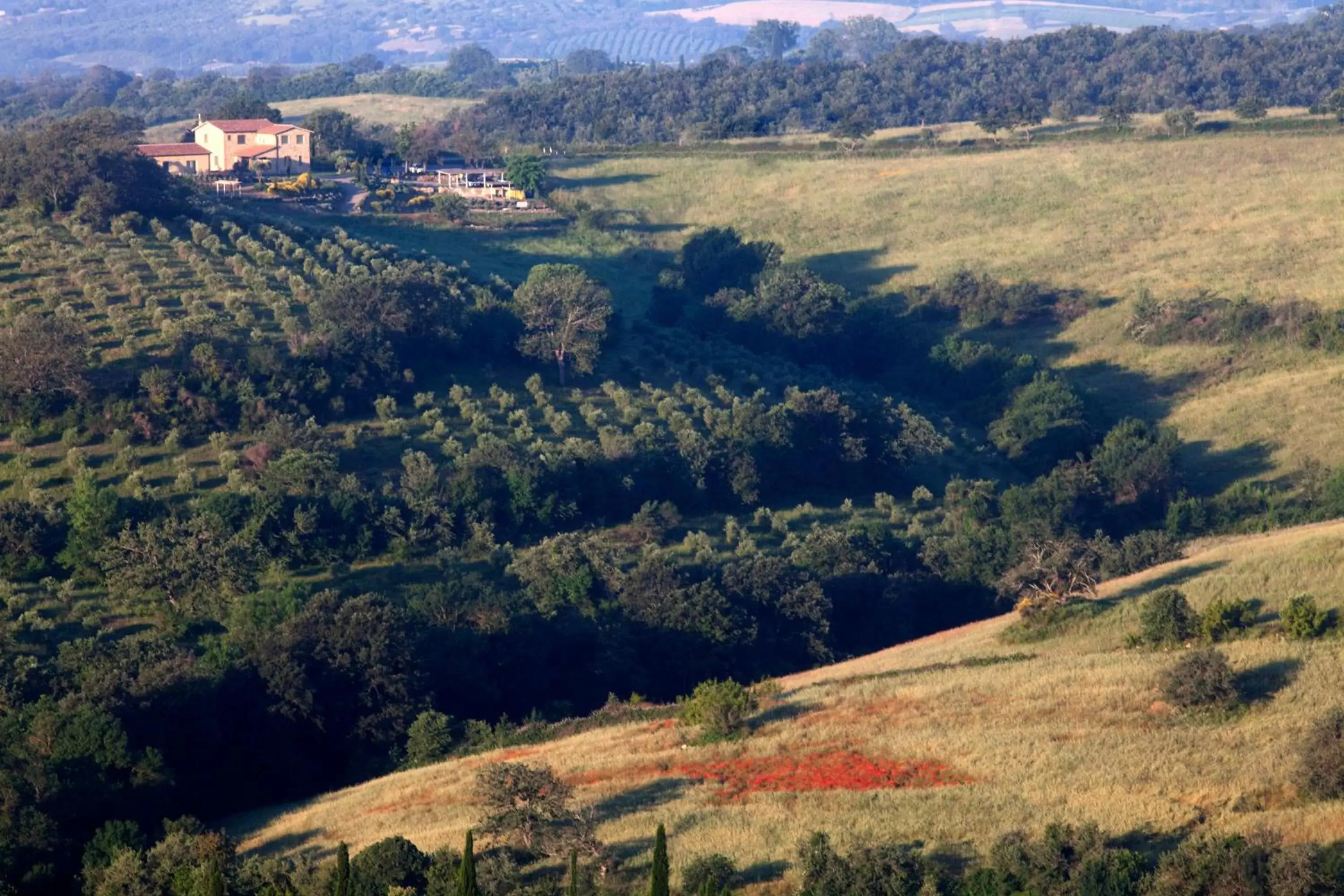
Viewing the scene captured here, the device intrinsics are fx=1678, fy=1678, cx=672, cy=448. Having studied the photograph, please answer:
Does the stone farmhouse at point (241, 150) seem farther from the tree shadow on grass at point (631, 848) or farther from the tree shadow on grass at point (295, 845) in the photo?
the tree shadow on grass at point (631, 848)

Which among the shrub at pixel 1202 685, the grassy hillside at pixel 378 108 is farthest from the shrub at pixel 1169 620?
the grassy hillside at pixel 378 108

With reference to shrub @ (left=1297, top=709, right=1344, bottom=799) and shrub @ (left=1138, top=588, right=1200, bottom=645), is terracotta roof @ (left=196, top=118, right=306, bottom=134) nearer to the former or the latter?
shrub @ (left=1138, top=588, right=1200, bottom=645)

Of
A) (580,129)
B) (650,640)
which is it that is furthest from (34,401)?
(580,129)

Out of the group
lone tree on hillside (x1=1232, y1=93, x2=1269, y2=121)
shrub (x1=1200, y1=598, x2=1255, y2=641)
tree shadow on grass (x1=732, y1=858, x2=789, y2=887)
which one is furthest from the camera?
lone tree on hillside (x1=1232, y1=93, x2=1269, y2=121)

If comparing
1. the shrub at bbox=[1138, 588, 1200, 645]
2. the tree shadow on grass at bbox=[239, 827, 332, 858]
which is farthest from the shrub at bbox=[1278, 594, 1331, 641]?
the tree shadow on grass at bbox=[239, 827, 332, 858]

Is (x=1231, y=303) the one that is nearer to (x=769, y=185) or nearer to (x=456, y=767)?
(x=769, y=185)

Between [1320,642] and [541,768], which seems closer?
[541,768]
